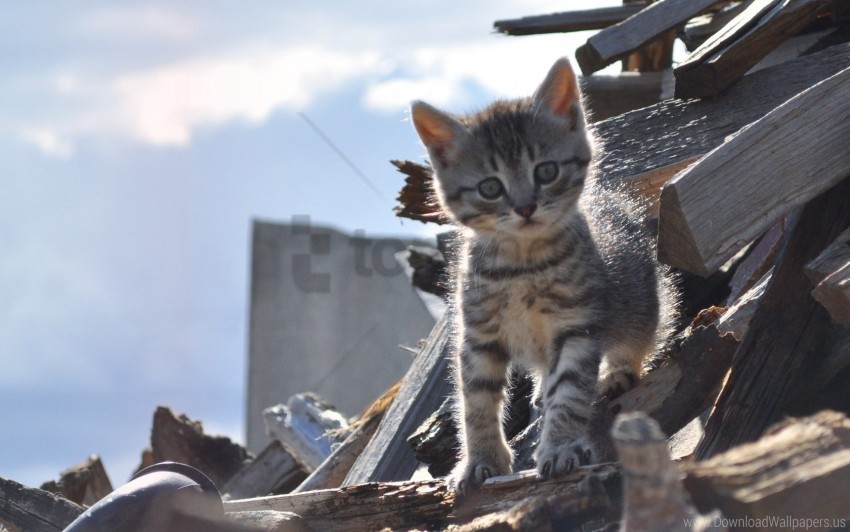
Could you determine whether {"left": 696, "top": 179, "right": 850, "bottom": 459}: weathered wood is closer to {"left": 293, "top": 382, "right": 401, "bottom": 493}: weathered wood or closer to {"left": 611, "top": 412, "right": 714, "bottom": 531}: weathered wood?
{"left": 611, "top": 412, "right": 714, "bottom": 531}: weathered wood

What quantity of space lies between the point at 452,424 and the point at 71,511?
5.12 ft

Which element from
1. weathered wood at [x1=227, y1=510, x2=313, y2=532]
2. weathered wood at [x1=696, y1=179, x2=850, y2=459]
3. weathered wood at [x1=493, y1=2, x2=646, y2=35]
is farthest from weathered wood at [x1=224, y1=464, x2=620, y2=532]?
weathered wood at [x1=493, y1=2, x2=646, y2=35]

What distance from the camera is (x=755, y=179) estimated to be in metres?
2.77

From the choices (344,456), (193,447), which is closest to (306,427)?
(193,447)

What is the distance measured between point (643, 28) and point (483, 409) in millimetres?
2290

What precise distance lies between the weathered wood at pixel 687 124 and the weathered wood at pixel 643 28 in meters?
0.79

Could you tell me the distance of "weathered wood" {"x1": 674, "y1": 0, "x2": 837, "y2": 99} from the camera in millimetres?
3711

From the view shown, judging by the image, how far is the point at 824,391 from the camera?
2.97m

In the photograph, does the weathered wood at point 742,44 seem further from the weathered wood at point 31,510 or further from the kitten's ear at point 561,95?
the weathered wood at point 31,510

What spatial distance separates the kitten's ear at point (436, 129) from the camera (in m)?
3.97

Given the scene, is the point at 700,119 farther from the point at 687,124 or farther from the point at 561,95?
the point at 561,95

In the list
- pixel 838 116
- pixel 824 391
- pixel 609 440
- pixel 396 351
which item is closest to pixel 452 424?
pixel 609 440

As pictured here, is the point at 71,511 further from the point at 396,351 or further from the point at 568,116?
the point at 396,351

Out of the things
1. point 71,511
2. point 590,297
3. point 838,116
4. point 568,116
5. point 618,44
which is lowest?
point 71,511
